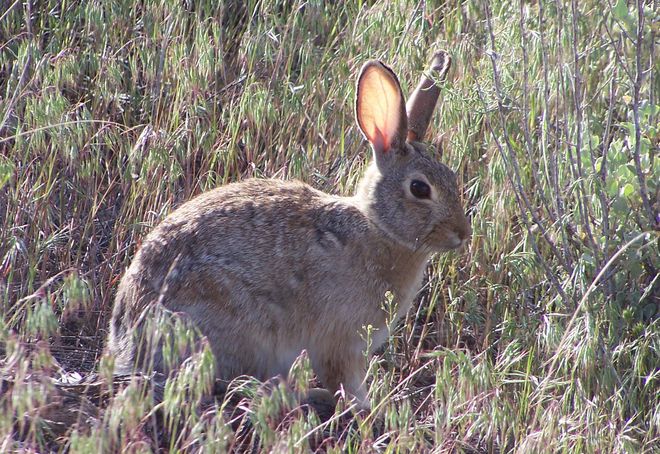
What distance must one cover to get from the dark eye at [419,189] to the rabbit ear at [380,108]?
0.61 feet

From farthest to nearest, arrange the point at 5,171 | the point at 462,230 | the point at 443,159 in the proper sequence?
the point at 443,159 < the point at 462,230 < the point at 5,171

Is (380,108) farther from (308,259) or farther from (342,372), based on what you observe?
(342,372)

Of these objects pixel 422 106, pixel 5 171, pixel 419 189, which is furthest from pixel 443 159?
pixel 5 171

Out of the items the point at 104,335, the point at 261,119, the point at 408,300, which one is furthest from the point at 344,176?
the point at 104,335

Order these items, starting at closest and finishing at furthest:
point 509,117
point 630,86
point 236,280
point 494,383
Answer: point 494,383 < point 236,280 < point 630,86 < point 509,117

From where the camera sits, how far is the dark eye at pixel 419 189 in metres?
4.37

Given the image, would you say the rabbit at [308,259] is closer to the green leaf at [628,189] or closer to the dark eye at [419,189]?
the dark eye at [419,189]

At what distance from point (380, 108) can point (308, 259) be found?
69 centimetres

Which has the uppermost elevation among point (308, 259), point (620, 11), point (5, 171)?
point (620, 11)

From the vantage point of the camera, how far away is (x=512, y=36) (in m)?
4.92

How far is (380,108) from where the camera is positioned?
14.4 ft

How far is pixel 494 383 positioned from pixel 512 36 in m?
1.93

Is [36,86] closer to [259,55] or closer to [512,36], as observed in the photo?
[259,55]

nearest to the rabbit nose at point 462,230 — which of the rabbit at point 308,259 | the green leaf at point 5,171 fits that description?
the rabbit at point 308,259
